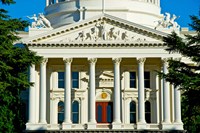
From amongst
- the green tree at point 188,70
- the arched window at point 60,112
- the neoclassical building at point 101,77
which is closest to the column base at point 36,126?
the neoclassical building at point 101,77

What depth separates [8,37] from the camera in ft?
162

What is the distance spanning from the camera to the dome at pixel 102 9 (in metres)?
91.1

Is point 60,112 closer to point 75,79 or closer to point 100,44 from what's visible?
point 75,79

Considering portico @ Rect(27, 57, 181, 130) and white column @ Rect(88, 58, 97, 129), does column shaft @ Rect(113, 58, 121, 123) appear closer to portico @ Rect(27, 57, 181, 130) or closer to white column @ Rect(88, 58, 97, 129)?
portico @ Rect(27, 57, 181, 130)

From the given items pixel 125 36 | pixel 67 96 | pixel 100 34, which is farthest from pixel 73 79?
pixel 125 36

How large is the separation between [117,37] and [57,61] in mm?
7735

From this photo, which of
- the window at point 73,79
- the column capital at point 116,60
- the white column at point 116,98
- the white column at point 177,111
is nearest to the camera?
the white column at point 177,111

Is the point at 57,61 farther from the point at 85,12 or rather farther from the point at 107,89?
the point at 85,12

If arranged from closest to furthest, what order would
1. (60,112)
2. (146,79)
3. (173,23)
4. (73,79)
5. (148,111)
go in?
1. (173,23)
2. (60,112)
3. (148,111)
4. (73,79)
5. (146,79)

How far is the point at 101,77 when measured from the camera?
267 feet

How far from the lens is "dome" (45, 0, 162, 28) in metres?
91.1

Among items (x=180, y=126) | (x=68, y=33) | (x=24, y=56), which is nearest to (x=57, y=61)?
(x=68, y=33)

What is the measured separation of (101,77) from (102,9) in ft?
35.7

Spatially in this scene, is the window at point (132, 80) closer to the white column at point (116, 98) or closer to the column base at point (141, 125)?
the white column at point (116, 98)
